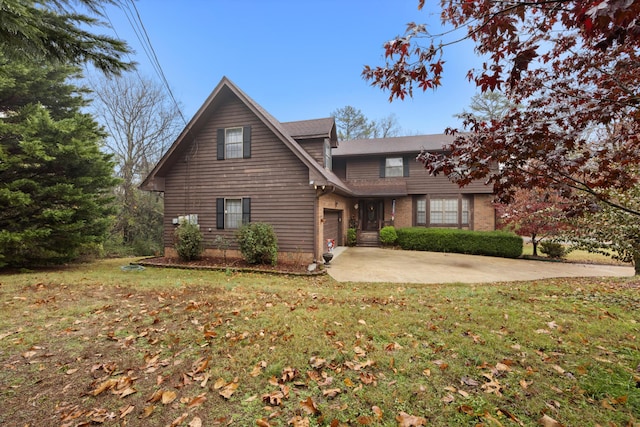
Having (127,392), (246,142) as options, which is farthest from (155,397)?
(246,142)

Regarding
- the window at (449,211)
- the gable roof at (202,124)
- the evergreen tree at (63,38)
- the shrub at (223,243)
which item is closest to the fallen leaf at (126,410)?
the evergreen tree at (63,38)

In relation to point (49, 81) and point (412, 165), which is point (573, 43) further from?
point (49, 81)

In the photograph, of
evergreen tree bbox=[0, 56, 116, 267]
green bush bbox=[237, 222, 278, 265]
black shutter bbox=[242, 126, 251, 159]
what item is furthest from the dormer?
evergreen tree bbox=[0, 56, 116, 267]

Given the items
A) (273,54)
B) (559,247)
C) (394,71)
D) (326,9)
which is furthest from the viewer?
(273,54)

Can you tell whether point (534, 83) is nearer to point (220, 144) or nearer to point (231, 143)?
point (231, 143)

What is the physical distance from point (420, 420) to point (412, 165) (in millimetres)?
16886

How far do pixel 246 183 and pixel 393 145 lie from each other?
11.7m

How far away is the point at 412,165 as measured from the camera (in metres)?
17.4

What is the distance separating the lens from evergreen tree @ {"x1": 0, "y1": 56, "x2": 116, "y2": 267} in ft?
27.8

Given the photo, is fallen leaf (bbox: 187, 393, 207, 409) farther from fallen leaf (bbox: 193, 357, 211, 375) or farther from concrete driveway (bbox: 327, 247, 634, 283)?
concrete driveway (bbox: 327, 247, 634, 283)

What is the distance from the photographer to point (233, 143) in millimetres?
11352

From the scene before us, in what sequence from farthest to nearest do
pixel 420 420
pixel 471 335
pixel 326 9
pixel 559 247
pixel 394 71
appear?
pixel 559 247 < pixel 326 9 < pixel 471 335 < pixel 394 71 < pixel 420 420

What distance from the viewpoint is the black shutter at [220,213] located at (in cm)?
1144

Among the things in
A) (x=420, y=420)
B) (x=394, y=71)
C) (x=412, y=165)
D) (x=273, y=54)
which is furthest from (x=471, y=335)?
(x=273, y=54)
